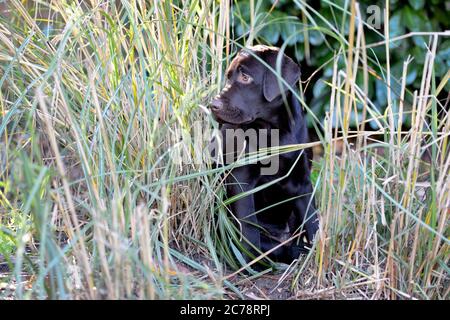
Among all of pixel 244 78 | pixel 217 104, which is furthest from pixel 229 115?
pixel 244 78

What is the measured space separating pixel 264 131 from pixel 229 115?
0.20 metres

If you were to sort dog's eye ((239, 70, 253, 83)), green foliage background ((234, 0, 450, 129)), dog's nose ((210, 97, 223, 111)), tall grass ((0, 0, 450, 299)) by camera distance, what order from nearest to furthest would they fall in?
tall grass ((0, 0, 450, 299)) → dog's nose ((210, 97, 223, 111)) → dog's eye ((239, 70, 253, 83)) → green foliage background ((234, 0, 450, 129))

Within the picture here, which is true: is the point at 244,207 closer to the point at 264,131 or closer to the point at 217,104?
the point at 264,131

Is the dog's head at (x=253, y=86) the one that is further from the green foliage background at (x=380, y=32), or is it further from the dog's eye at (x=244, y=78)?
the green foliage background at (x=380, y=32)

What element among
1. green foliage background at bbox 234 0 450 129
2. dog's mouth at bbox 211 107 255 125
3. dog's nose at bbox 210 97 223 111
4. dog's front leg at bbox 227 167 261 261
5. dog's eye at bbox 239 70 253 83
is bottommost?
dog's front leg at bbox 227 167 261 261

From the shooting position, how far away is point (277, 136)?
2752mm

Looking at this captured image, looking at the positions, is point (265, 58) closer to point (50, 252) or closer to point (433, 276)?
point (433, 276)

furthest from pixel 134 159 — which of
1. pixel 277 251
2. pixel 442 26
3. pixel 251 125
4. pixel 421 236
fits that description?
pixel 442 26

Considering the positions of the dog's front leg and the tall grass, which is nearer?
the tall grass

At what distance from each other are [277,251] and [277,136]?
1.42 ft

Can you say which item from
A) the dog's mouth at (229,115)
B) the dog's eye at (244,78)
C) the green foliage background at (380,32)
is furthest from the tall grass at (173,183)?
the green foliage background at (380,32)

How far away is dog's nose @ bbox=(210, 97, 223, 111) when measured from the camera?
2.60 meters

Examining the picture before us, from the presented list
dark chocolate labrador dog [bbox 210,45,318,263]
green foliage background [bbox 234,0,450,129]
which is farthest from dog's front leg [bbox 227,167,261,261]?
green foliage background [bbox 234,0,450,129]

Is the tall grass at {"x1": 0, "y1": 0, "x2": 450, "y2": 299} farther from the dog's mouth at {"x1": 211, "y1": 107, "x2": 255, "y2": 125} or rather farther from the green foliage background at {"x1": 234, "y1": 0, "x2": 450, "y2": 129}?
the green foliage background at {"x1": 234, "y1": 0, "x2": 450, "y2": 129}
